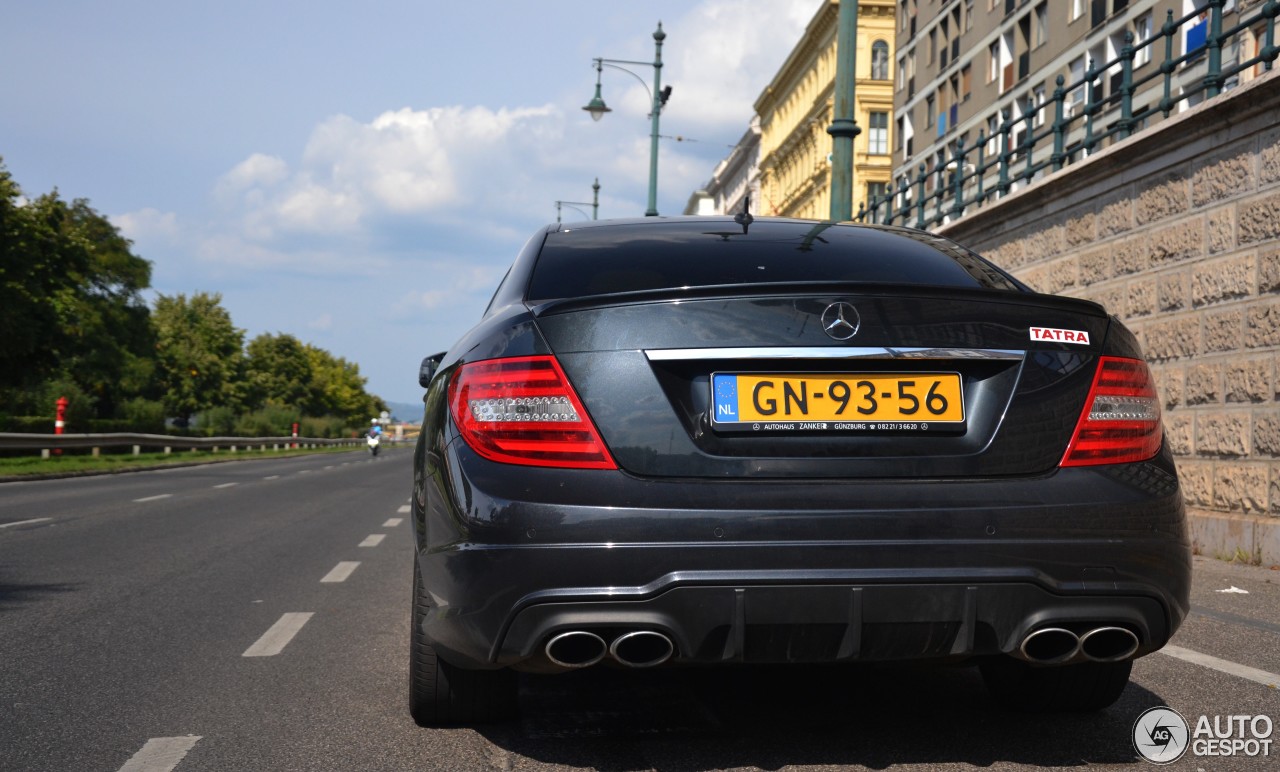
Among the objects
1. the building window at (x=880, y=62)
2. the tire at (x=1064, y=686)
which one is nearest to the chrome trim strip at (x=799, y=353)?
the tire at (x=1064, y=686)

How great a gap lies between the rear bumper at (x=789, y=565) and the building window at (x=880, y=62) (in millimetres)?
72365

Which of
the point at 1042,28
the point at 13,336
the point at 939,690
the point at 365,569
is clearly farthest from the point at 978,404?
the point at 13,336

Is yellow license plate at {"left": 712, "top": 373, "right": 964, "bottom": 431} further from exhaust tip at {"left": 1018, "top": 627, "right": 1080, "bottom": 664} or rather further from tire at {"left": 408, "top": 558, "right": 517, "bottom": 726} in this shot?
tire at {"left": 408, "top": 558, "right": 517, "bottom": 726}

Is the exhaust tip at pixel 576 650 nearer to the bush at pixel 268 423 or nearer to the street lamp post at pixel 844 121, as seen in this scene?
the street lamp post at pixel 844 121

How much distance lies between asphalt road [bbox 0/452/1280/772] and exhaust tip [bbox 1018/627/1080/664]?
431mm

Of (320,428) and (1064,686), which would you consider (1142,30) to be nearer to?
(1064,686)

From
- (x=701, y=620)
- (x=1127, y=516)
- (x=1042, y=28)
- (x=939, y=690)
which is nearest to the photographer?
(x=701, y=620)

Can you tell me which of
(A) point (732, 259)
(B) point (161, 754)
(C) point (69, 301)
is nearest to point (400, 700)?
(B) point (161, 754)

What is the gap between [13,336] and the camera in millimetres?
53438

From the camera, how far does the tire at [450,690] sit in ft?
13.7

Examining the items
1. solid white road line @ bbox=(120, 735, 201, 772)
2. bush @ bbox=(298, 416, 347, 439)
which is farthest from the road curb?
bush @ bbox=(298, 416, 347, 439)

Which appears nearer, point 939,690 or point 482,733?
point 482,733

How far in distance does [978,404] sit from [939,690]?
1687mm

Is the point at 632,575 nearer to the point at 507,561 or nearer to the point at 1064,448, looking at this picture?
the point at 507,561
